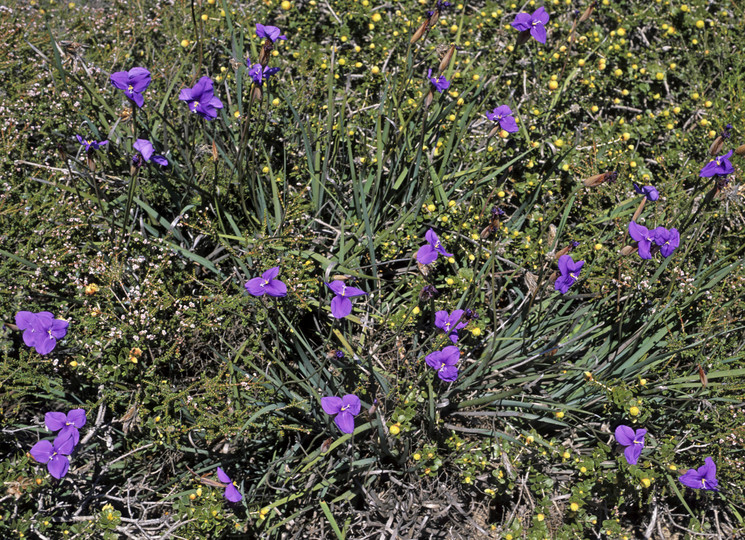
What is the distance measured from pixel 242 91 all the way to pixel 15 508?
7.20 ft

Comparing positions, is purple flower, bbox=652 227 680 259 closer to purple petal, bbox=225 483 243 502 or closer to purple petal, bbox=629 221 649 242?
purple petal, bbox=629 221 649 242

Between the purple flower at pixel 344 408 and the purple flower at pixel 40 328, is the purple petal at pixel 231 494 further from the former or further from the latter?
the purple flower at pixel 40 328

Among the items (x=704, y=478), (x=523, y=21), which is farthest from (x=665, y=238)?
(x=523, y=21)

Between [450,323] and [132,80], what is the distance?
1610 millimetres

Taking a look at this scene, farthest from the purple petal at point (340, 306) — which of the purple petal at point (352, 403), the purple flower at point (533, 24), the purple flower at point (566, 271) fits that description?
the purple flower at point (533, 24)

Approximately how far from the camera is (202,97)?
2.29 m

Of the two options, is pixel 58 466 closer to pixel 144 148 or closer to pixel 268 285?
pixel 268 285

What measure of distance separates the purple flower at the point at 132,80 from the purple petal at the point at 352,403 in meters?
1.44

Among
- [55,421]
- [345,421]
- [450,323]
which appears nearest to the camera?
[345,421]

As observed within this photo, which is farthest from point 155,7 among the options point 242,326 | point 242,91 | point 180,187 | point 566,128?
point 566,128

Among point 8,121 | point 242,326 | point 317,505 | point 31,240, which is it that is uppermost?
point 8,121

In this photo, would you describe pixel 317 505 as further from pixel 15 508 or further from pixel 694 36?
pixel 694 36

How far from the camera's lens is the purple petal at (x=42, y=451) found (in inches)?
82.7

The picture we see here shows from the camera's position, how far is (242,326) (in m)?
2.57
